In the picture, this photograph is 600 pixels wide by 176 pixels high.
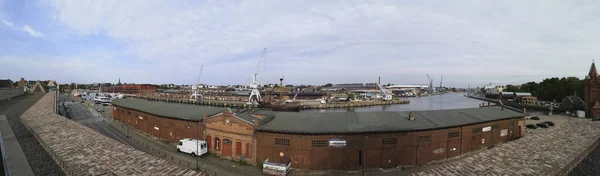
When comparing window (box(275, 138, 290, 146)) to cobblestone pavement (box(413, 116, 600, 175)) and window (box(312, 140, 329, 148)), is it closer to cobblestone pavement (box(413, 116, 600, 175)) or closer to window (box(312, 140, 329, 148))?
window (box(312, 140, 329, 148))

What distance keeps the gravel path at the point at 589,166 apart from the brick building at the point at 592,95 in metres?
32.7

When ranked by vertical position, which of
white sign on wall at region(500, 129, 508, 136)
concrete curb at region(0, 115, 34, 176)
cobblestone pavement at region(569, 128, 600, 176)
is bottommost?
cobblestone pavement at region(569, 128, 600, 176)

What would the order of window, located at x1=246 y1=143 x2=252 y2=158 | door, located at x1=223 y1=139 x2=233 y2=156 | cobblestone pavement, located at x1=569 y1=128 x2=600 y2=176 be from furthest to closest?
door, located at x1=223 y1=139 x2=233 y2=156 → window, located at x1=246 y1=143 x2=252 y2=158 → cobblestone pavement, located at x1=569 y1=128 x2=600 y2=176

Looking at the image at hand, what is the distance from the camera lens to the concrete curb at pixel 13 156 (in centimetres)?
1697

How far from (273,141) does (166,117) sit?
616 inches

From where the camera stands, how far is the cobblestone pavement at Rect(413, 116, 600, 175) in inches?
738

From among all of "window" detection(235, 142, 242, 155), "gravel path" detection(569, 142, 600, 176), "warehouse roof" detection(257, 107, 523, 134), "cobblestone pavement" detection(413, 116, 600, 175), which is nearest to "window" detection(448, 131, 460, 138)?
"warehouse roof" detection(257, 107, 523, 134)

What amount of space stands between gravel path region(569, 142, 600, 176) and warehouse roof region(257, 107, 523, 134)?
7.03m

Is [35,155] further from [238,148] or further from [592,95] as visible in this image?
[592,95]

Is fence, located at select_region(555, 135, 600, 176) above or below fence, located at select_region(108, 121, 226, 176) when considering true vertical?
above

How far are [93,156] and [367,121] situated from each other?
23552mm

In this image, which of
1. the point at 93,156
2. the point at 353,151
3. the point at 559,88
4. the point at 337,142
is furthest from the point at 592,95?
the point at 93,156

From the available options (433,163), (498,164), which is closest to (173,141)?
(433,163)

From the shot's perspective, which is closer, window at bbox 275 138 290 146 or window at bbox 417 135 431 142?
window at bbox 275 138 290 146
